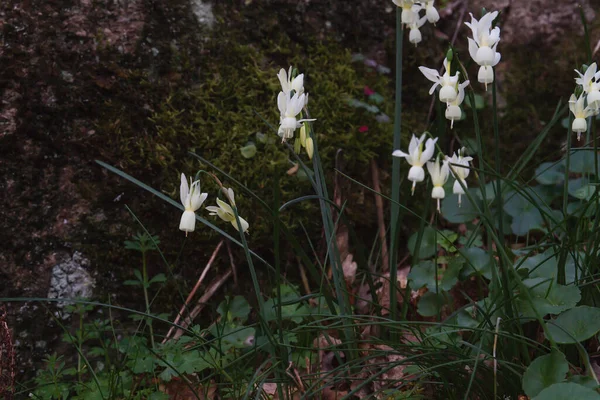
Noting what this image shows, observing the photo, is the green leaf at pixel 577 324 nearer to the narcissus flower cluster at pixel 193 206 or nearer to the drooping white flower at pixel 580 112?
the drooping white flower at pixel 580 112

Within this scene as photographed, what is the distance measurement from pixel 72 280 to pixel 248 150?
897mm

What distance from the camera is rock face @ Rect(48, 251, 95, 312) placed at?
7.57 ft

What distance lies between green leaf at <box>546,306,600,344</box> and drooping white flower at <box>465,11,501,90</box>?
2.15 feet

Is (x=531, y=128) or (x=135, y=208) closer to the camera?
(x=135, y=208)

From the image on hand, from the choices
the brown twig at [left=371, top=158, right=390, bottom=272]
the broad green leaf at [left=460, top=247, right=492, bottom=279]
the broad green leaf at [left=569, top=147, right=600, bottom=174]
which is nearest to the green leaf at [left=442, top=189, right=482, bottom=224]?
the brown twig at [left=371, top=158, right=390, bottom=272]

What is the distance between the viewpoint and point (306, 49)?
2.84 m

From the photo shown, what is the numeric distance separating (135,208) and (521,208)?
1.71m

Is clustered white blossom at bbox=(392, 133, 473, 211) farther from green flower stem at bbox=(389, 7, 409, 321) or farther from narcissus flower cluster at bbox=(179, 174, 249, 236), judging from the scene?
narcissus flower cluster at bbox=(179, 174, 249, 236)

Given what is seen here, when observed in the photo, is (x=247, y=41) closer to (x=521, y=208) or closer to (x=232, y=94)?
(x=232, y=94)

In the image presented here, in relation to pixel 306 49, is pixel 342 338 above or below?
below

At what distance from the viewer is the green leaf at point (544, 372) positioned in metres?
1.42

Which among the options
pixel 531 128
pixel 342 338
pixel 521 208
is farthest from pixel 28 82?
pixel 531 128

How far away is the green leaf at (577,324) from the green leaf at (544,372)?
0.09 m

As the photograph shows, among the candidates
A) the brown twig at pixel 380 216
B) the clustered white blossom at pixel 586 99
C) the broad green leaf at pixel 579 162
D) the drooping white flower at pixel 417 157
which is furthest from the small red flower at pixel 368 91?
the drooping white flower at pixel 417 157
